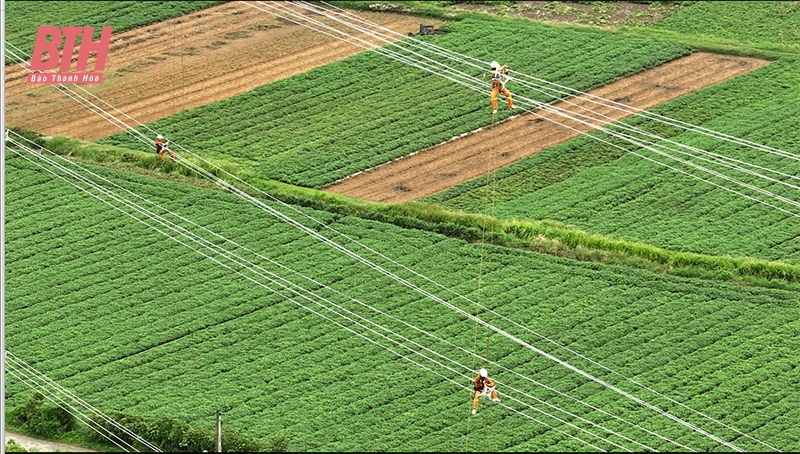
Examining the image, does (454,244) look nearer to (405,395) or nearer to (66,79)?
(405,395)

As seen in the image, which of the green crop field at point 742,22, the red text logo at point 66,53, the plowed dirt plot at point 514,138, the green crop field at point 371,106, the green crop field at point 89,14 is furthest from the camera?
the green crop field at point 89,14

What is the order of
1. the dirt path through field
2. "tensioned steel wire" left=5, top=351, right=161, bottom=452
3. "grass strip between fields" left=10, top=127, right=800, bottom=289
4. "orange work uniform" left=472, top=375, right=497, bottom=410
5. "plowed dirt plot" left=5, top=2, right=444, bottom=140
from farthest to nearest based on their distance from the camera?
"plowed dirt plot" left=5, top=2, right=444, bottom=140 < "grass strip between fields" left=10, top=127, right=800, bottom=289 < the dirt path through field < "tensioned steel wire" left=5, top=351, right=161, bottom=452 < "orange work uniform" left=472, top=375, right=497, bottom=410

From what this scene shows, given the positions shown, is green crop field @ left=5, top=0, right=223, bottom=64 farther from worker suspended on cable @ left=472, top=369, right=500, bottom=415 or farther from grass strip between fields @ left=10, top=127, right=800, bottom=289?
worker suspended on cable @ left=472, top=369, right=500, bottom=415

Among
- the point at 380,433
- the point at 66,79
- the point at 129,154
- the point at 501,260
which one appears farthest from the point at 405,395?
the point at 66,79

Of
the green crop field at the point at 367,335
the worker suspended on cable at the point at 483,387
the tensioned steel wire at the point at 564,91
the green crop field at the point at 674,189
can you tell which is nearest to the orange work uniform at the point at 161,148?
the green crop field at the point at 367,335

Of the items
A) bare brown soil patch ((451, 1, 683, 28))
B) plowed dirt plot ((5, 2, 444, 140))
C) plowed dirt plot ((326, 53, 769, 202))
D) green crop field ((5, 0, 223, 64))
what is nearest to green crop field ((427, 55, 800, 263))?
plowed dirt plot ((326, 53, 769, 202))

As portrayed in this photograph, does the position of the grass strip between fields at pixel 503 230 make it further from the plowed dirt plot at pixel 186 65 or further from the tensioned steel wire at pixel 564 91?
the tensioned steel wire at pixel 564 91
